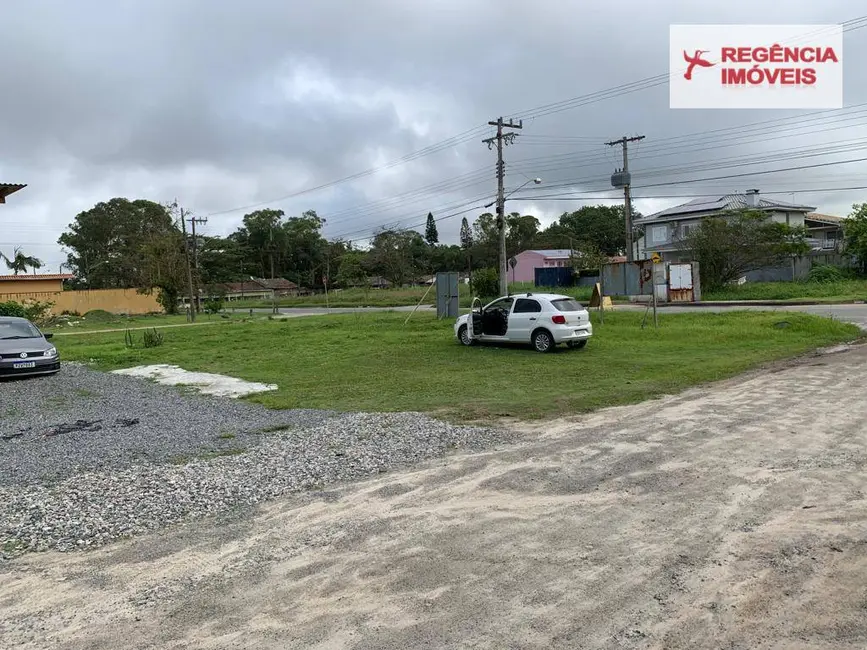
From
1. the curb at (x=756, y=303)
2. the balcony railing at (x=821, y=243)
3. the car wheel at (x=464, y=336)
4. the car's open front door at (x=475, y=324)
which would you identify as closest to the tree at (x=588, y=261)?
the curb at (x=756, y=303)

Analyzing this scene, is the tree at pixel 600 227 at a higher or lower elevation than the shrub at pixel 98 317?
higher

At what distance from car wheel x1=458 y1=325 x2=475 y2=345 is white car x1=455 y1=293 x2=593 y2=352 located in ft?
0.10

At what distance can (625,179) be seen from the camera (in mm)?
42969

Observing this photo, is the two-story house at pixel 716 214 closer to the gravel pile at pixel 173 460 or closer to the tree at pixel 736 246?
the tree at pixel 736 246

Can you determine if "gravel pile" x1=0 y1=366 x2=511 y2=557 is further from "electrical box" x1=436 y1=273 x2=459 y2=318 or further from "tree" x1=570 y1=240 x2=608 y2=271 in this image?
"tree" x1=570 y1=240 x2=608 y2=271

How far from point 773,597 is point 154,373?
15343 millimetres

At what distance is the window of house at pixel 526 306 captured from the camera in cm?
1748

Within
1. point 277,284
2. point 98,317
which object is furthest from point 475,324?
point 277,284

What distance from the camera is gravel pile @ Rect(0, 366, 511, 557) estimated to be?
555 centimetres

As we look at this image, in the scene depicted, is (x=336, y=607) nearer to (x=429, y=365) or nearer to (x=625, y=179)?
(x=429, y=365)

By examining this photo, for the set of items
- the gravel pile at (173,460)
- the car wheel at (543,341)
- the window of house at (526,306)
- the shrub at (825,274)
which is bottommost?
the gravel pile at (173,460)

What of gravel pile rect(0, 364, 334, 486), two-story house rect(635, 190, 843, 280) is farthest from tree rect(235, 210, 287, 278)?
gravel pile rect(0, 364, 334, 486)

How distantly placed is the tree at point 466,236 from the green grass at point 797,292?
204 feet

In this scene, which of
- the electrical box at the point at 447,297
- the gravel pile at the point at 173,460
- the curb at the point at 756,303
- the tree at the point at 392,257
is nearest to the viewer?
the gravel pile at the point at 173,460
